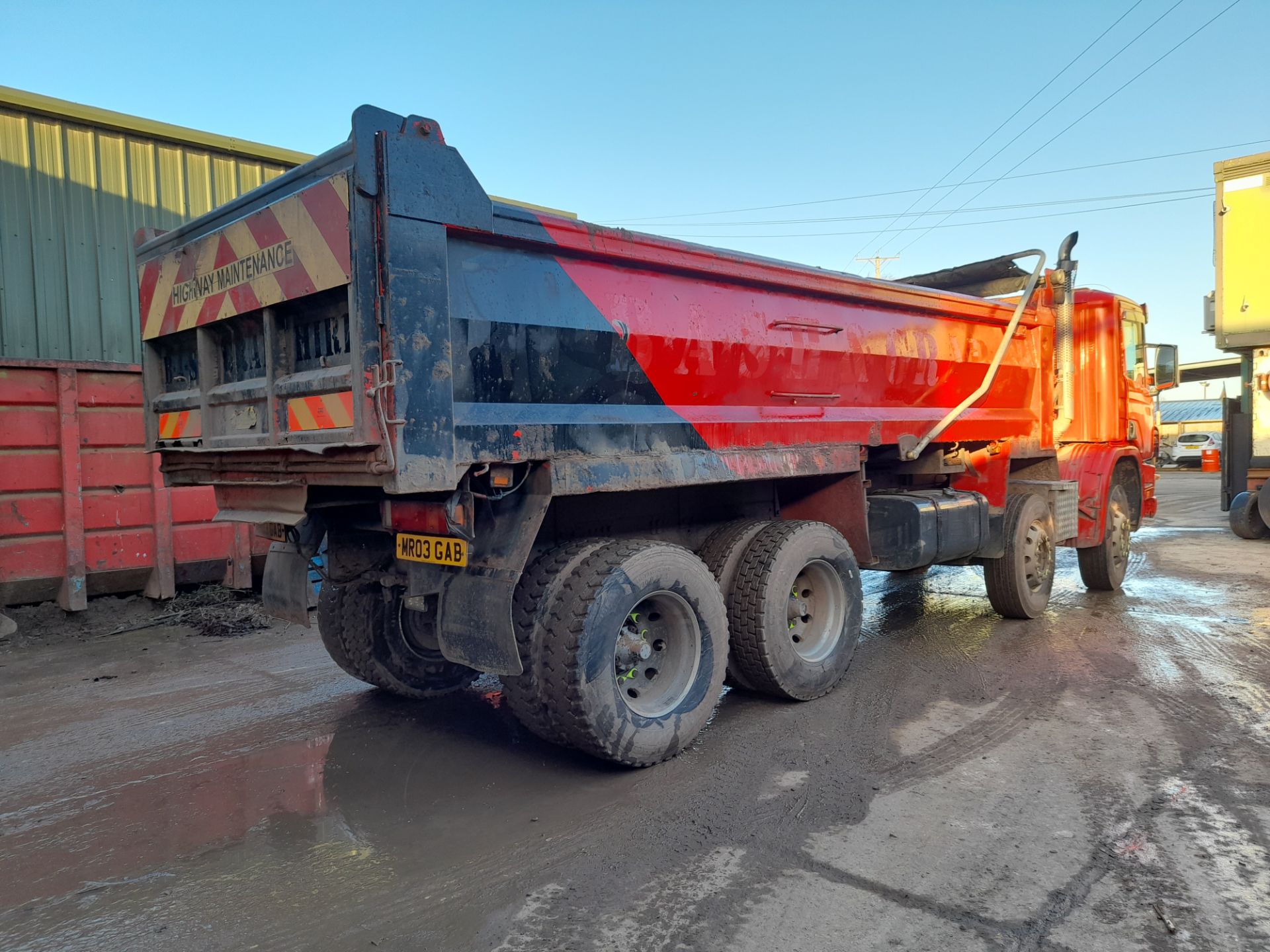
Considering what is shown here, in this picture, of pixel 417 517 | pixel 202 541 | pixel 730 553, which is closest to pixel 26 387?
pixel 202 541

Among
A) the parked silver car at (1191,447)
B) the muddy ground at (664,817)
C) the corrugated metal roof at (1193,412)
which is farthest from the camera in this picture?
the corrugated metal roof at (1193,412)

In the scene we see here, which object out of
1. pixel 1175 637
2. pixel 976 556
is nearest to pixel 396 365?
pixel 976 556

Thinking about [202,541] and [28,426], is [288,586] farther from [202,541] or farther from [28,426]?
[28,426]

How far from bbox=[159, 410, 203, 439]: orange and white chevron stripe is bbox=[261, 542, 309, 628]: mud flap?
734 mm

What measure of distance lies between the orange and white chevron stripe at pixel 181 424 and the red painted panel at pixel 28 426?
117 inches

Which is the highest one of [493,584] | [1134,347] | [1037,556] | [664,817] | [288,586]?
[1134,347]

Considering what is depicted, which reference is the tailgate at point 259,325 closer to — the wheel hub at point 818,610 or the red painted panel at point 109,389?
the wheel hub at point 818,610

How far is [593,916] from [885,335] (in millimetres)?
4024

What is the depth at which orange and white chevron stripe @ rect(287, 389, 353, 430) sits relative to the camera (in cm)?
328

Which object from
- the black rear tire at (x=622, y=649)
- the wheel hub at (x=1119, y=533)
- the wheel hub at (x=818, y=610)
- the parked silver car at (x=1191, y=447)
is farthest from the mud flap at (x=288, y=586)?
the parked silver car at (x=1191, y=447)

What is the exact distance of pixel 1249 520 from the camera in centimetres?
1154

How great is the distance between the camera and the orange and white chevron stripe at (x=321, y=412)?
3279 millimetres

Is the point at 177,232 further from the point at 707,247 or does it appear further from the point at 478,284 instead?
the point at 707,247

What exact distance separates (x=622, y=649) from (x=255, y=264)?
2364 millimetres
